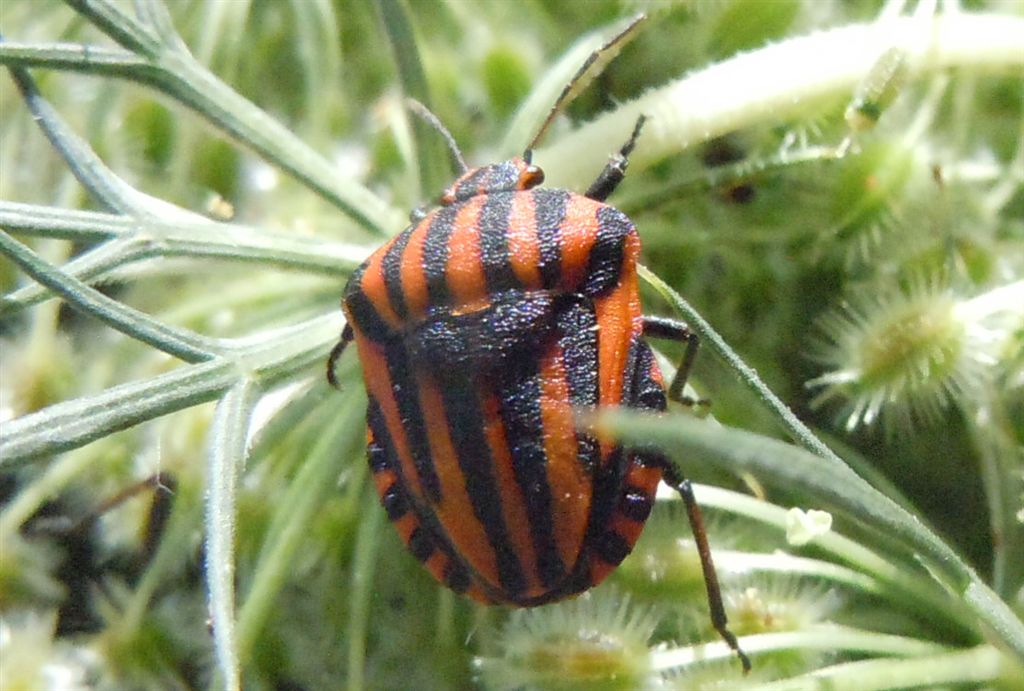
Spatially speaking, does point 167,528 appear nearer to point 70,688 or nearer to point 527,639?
point 70,688

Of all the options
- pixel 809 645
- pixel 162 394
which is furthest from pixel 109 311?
pixel 809 645

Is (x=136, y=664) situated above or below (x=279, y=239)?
below

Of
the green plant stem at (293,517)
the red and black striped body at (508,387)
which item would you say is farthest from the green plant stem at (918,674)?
the green plant stem at (293,517)

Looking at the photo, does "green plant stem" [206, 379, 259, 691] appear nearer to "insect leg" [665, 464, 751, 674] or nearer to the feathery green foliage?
the feathery green foliage

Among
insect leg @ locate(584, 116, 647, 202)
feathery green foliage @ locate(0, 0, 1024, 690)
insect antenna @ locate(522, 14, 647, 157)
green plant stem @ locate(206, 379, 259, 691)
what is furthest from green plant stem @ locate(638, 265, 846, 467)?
green plant stem @ locate(206, 379, 259, 691)

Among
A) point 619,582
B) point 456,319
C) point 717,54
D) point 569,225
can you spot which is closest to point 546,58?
point 717,54

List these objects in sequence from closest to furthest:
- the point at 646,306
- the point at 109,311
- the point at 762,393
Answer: the point at 762,393
the point at 109,311
the point at 646,306

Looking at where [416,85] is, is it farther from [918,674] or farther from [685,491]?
[918,674]

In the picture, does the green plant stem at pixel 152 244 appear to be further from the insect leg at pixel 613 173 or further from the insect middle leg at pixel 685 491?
the insect middle leg at pixel 685 491
